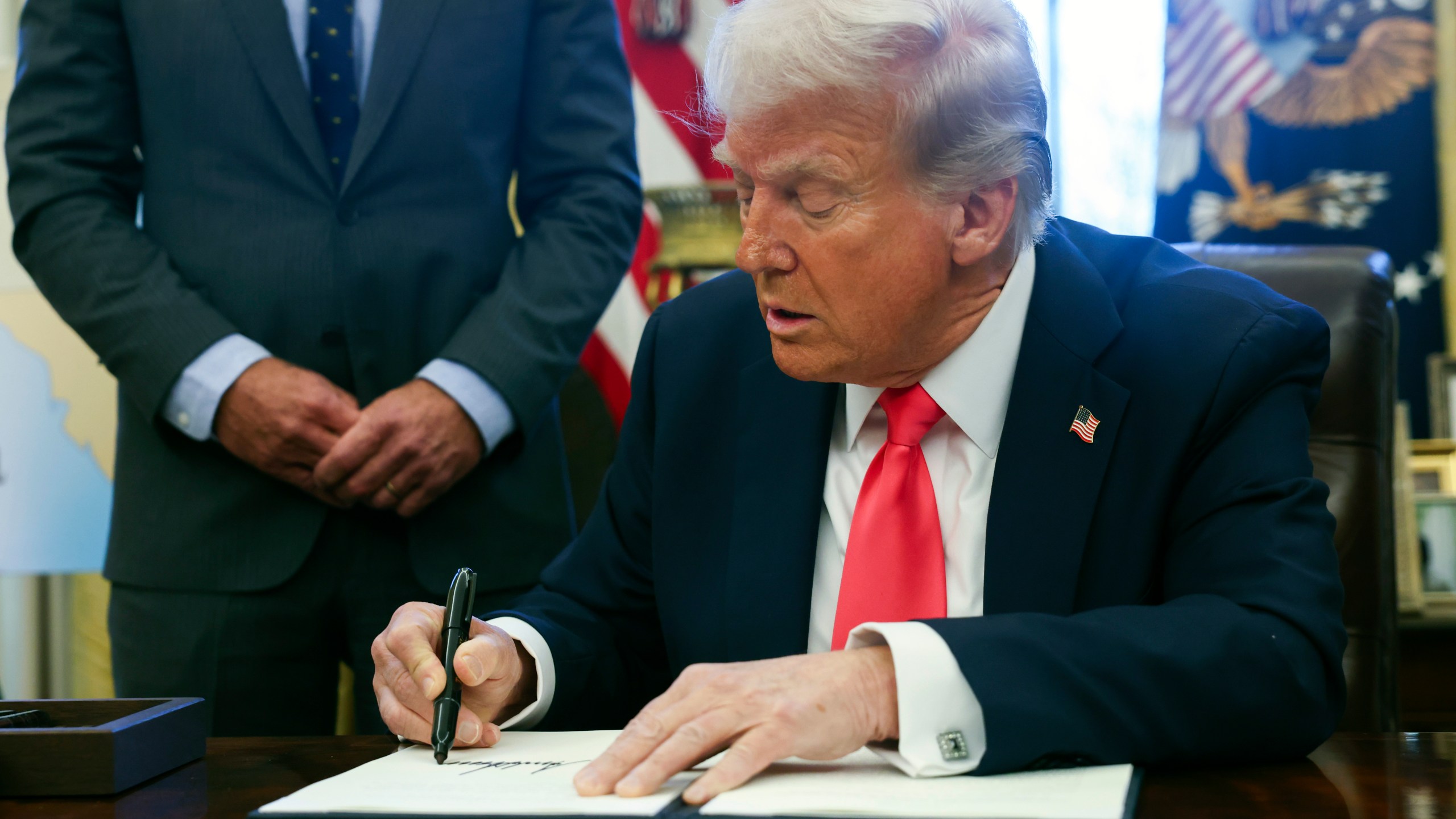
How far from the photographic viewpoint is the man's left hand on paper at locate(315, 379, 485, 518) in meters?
1.69

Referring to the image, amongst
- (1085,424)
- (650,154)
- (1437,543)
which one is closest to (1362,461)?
(1085,424)

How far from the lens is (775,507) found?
138cm

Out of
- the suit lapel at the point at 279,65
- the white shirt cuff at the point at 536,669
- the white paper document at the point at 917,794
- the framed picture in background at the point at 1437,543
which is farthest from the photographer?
the framed picture in background at the point at 1437,543

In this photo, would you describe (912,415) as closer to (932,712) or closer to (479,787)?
(932,712)

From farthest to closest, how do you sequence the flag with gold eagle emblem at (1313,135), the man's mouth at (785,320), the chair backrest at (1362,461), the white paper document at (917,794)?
the flag with gold eagle emblem at (1313,135), the chair backrest at (1362,461), the man's mouth at (785,320), the white paper document at (917,794)

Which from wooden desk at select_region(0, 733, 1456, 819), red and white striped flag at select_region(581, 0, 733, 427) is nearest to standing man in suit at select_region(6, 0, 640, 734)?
wooden desk at select_region(0, 733, 1456, 819)

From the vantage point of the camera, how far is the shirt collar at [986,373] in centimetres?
134

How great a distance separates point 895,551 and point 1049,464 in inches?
7.0

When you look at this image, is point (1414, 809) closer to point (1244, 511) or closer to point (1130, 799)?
point (1130, 799)

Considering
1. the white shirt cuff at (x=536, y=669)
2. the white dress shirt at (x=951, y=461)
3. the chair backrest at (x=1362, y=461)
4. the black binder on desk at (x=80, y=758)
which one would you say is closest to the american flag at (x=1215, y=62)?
the chair backrest at (x=1362, y=461)

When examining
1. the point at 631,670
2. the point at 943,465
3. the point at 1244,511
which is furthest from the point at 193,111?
the point at 1244,511

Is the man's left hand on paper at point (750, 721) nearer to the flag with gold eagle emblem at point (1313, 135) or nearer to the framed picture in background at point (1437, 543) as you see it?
the framed picture in background at point (1437, 543)

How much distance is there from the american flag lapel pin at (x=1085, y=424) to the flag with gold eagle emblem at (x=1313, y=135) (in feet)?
7.59
